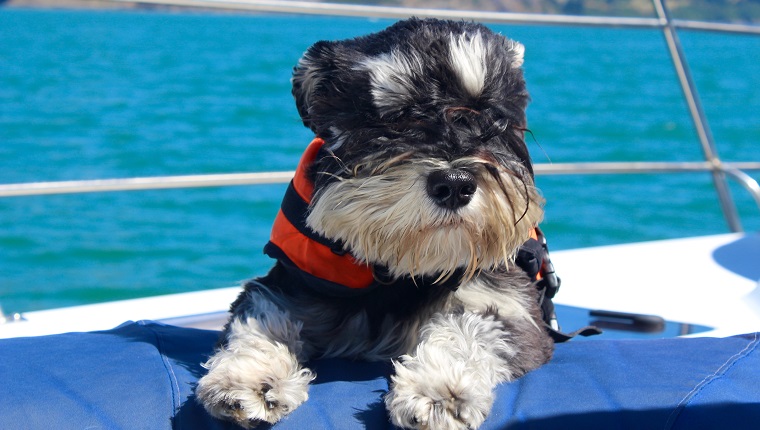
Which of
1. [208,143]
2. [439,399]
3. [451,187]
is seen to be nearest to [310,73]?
[451,187]

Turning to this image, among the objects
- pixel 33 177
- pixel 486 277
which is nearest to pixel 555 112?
pixel 33 177

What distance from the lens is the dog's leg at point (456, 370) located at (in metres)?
2.01

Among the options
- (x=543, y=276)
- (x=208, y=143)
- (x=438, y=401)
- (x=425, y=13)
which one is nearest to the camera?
(x=438, y=401)

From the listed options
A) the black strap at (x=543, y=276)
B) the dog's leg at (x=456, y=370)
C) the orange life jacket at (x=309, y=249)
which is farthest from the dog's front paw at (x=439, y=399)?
the black strap at (x=543, y=276)

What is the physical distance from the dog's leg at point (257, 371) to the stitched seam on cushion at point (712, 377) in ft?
2.86

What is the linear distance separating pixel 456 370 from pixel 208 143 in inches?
621

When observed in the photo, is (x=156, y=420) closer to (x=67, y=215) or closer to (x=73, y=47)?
(x=67, y=215)

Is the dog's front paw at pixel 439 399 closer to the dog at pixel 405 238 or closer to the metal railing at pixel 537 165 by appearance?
the dog at pixel 405 238

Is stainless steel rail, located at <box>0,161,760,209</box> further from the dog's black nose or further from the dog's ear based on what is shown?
the dog's black nose

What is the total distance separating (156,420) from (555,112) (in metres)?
21.1

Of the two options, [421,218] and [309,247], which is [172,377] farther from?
[421,218]

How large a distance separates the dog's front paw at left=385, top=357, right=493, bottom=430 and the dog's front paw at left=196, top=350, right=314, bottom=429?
0.80 feet

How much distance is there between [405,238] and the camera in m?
2.16

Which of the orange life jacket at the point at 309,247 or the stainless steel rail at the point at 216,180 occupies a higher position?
the orange life jacket at the point at 309,247
